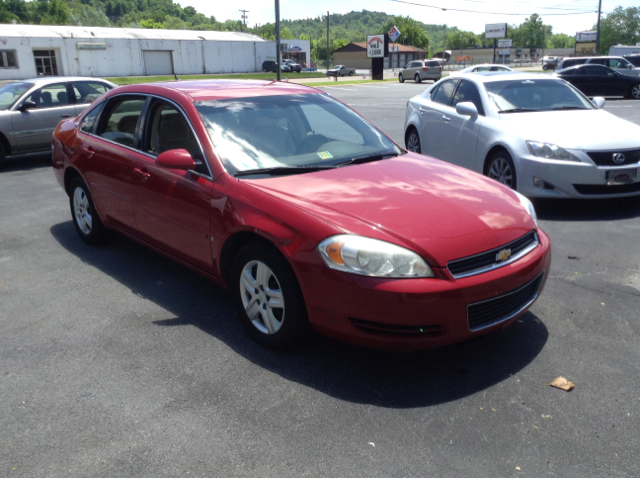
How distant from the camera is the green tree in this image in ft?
373

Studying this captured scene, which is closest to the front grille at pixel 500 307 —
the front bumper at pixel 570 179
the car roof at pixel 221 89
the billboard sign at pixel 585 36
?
the car roof at pixel 221 89

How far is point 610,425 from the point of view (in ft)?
9.43

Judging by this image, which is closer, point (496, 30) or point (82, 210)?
point (82, 210)

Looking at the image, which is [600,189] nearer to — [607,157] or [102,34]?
[607,157]

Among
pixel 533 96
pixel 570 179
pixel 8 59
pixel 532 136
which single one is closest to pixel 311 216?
pixel 570 179

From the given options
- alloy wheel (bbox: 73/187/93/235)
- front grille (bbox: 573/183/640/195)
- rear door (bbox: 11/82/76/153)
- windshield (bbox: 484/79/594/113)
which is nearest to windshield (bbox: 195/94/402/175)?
alloy wheel (bbox: 73/187/93/235)

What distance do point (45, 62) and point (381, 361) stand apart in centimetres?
5874

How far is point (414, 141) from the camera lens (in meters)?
9.45

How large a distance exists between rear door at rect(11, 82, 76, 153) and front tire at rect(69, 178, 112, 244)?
18.0 feet

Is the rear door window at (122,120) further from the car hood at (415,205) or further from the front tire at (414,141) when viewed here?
the front tire at (414,141)

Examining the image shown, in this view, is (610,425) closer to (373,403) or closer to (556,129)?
(373,403)

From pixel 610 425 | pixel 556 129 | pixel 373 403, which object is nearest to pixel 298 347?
pixel 373 403

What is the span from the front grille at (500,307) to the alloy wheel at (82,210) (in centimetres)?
396

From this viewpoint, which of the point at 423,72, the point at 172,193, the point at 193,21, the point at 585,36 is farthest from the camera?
the point at 193,21
